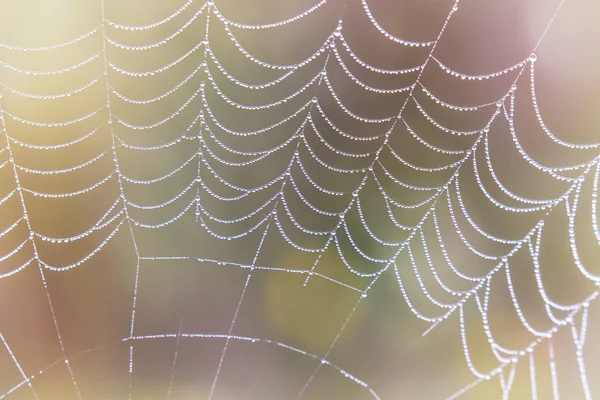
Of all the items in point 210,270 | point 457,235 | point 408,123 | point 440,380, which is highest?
point 408,123

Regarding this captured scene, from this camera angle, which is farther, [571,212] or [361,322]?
[361,322]

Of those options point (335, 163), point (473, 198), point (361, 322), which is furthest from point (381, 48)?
point (361, 322)

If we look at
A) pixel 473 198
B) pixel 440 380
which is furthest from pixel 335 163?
pixel 440 380

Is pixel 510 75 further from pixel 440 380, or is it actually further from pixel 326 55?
pixel 440 380

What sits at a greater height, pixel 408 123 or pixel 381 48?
pixel 381 48

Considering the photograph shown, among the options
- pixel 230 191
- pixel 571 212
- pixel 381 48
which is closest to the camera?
pixel 571 212

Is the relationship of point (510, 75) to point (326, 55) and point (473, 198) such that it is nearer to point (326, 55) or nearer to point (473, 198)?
point (473, 198)

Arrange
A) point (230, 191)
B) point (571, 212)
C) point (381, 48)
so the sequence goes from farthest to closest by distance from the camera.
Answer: point (230, 191), point (381, 48), point (571, 212)
